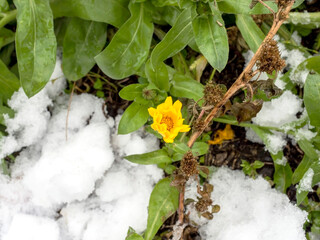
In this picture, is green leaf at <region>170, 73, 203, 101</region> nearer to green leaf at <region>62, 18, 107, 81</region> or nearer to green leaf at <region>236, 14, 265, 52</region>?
green leaf at <region>236, 14, 265, 52</region>

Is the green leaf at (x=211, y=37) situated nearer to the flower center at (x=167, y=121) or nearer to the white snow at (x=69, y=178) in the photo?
the flower center at (x=167, y=121)

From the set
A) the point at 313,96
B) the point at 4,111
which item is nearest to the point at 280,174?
the point at 313,96

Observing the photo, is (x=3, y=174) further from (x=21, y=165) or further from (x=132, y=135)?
(x=132, y=135)

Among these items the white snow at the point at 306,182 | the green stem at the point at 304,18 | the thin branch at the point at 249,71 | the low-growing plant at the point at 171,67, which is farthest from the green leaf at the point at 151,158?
the green stem at the point at 304,18

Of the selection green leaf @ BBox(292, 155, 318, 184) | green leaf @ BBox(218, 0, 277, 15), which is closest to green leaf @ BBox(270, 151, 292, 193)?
green leaf @ BBox(292, 155, 318, 184)

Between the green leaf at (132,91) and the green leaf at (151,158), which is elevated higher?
the green leaf at (132,91)
